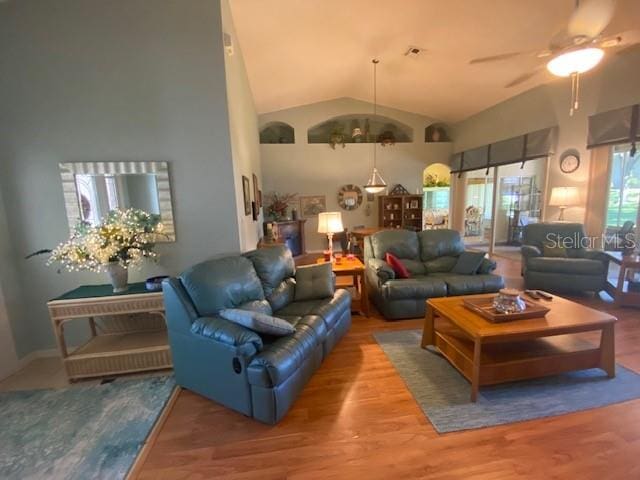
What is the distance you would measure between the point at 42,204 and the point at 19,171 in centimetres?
34

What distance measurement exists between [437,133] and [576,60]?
18.5 feet

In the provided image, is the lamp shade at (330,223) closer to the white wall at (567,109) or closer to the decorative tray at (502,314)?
the decorative tray at (502,314)

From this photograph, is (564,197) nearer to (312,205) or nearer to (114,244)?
(312,205)

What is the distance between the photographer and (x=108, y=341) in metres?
2.69

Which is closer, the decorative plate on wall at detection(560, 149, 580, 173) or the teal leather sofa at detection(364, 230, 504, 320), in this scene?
the teal leather sofa at detection(364, 230, 504, 320)

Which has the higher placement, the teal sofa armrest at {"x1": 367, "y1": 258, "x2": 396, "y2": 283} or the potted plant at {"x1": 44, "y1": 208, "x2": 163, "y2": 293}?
the potted plant at {"x1": 44, "y1": 208, "x2": 163, "y2": 293}

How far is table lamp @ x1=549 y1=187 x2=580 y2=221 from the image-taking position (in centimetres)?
452

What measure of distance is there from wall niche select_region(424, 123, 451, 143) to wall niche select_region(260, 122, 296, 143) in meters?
3.51

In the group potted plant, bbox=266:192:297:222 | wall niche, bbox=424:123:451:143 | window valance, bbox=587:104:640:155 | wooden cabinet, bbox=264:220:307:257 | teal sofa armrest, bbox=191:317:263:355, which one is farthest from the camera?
wall niche, bbox=424:123:451:143

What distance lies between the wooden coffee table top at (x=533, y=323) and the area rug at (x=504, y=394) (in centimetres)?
44

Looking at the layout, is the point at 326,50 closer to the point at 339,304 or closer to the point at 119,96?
the point at 119,96

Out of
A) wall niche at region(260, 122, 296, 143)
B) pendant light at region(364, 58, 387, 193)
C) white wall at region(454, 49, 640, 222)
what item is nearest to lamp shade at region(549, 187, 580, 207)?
white wall at region(454, 49, 640, 222)

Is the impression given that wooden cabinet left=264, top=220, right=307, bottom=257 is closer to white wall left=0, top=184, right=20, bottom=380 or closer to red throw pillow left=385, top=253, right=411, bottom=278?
red throw pillow left=385, top=253, right=411, bottom=278

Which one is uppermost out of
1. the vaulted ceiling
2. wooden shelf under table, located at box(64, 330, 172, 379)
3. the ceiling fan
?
the vaulted ceiling
